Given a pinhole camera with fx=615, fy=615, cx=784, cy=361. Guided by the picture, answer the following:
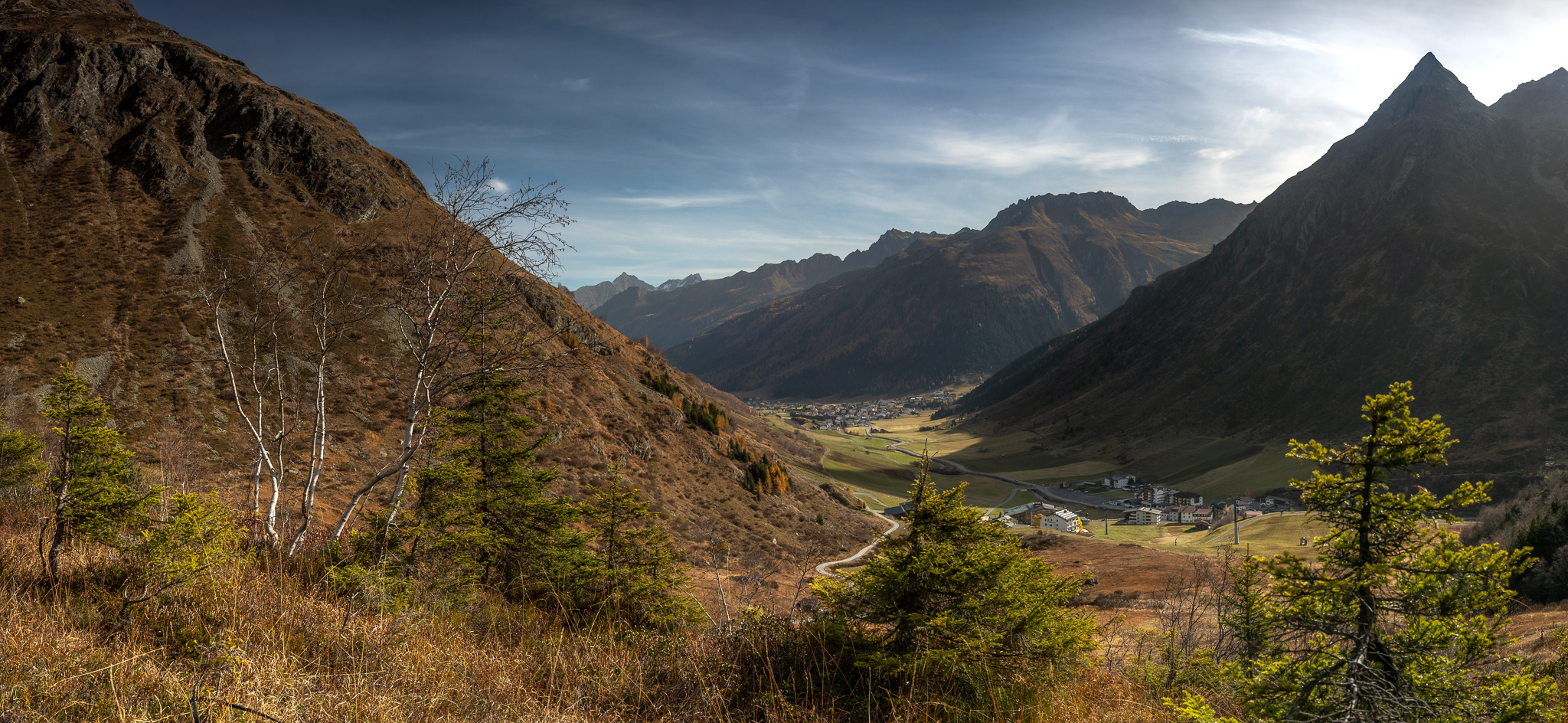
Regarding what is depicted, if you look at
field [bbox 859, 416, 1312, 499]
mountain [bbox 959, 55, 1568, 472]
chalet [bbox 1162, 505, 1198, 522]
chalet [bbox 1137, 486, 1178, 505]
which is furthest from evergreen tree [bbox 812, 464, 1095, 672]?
mountain [bbox 959, 55, 1568, 472]

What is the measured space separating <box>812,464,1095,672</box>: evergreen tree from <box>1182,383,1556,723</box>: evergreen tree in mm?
1740

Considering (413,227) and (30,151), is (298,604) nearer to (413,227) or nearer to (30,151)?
(413,227)

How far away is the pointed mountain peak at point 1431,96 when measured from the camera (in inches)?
7170

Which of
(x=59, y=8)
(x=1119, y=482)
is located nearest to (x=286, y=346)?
(x=59, y=8)

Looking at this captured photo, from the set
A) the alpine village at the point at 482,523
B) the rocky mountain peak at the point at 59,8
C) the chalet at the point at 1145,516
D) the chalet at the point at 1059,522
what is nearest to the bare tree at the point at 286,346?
the alpine village at the point at 482,523

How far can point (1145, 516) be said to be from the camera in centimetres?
9506

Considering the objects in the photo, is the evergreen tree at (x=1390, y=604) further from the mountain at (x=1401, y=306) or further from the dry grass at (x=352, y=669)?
the mountain at (x=1401, y=306)

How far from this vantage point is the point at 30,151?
153 ft

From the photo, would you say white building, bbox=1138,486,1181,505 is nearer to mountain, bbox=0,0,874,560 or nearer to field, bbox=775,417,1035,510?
field, bbox=775,417,1035,510

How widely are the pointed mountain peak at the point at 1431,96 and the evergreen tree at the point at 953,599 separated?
266261 mm

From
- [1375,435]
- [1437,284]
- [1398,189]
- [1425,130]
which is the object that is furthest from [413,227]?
[1425,130]

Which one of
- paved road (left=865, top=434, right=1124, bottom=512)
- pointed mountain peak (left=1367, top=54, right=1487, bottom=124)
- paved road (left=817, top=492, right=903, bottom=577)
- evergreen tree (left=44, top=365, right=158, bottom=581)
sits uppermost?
pointed mountain peak (left=1367, top=54, right=1487, bottom=124)

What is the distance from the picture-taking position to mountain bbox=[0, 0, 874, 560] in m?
30.2

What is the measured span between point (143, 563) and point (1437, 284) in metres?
222
